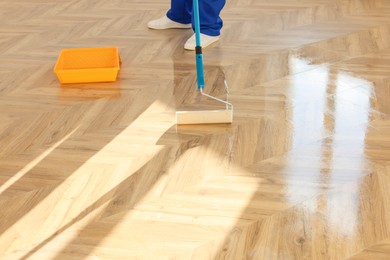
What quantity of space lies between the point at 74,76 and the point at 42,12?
1.12m

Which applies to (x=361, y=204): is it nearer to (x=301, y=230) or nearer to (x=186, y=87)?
(x=301, y=230)

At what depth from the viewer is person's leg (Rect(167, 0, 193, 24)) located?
11.0 ft

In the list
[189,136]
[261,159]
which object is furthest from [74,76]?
[261,159]

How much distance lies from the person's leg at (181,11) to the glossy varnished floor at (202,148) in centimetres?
8

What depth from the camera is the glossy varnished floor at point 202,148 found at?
183cm

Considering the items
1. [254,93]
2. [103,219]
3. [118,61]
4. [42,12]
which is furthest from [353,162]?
[42,12]

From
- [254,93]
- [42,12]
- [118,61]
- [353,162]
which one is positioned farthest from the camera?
[42,12]

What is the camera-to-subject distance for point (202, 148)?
90.1 inches

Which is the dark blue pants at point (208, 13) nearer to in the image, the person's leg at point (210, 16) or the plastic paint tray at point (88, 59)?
the person's leg at point (210, 16)

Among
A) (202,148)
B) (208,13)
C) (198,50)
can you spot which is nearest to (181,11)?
(208,13)

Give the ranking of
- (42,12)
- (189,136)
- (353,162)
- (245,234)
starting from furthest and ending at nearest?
1. (42,12)
2. (189,136)
3. (353,162)
4. (245,234)

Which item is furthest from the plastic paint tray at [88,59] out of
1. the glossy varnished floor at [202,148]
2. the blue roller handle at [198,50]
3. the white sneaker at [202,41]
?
the blue roller handle at [198,50]

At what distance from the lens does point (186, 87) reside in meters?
2.76

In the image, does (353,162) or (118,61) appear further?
(118,61)
